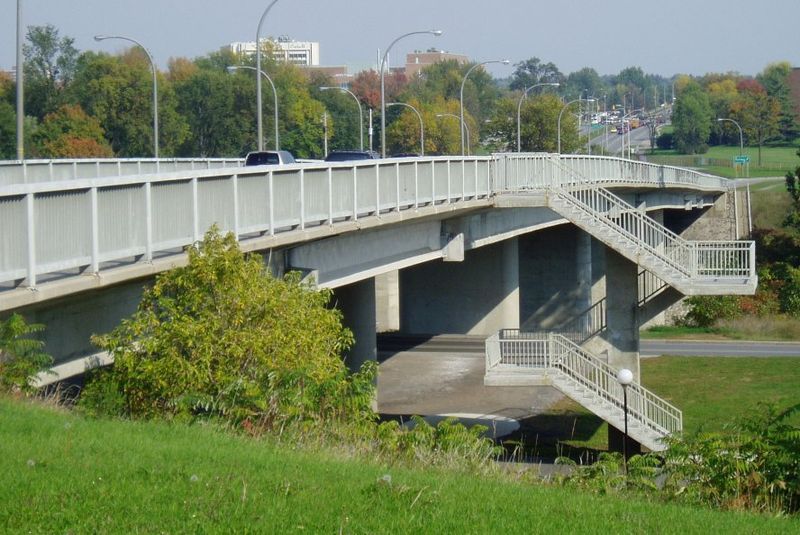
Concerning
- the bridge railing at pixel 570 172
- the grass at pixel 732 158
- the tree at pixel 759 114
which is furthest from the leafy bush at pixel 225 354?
the tree at pixel 759 114

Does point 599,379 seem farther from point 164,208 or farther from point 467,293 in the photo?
point 467,293

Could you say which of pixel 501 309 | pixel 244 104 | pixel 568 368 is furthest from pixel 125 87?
pixel 568 368

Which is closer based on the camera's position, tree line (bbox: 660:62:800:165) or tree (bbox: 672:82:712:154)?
tree line (bbox: 660:62:800:165)

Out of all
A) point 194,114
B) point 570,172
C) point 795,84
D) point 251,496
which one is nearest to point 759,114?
point 795,84

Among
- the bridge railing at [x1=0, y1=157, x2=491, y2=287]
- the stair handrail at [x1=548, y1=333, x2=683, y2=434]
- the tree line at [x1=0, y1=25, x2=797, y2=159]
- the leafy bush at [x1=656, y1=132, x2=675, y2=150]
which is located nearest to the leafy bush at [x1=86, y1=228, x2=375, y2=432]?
the bridge railing at [x1=0, y1=157, x2=491, y2=287]

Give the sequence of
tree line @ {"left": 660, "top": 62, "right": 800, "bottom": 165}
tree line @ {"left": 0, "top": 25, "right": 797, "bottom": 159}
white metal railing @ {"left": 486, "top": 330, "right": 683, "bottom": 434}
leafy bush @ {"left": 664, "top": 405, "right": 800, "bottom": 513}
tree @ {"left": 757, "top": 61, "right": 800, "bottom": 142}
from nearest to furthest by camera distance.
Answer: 1. leafy bush @ {"left": 664, "top": 405, "right": 800, "bottom": 513}
2. white metal railing @ {"left": 486, "top": 330, "right": 683, "bottom": 434}
3. tree line @ {"left": 0, "top": 25, "right": 797, "bottom": 159}
4. tree line @ {"left": 660, "top": 62, "right": 800, "bottom": 165}
5. tree @ {"left": 757, "top": 61, "right": 800, "bottom": 142}

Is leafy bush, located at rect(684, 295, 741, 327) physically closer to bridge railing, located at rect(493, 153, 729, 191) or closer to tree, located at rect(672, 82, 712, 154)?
bridge railing, located at rect(493, 153, 729, 191)

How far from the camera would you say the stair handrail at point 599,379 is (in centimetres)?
2866

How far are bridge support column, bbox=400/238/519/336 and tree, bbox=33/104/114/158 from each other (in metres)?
27.9

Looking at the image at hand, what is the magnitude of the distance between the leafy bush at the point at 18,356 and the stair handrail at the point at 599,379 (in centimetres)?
1727

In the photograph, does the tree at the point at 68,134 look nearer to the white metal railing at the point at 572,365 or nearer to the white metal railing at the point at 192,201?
the white metal railing at the point at 192,201

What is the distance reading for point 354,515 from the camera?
853cm

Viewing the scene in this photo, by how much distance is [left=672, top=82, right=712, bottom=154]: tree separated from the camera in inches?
6471

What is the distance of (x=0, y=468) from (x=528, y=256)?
165ft
